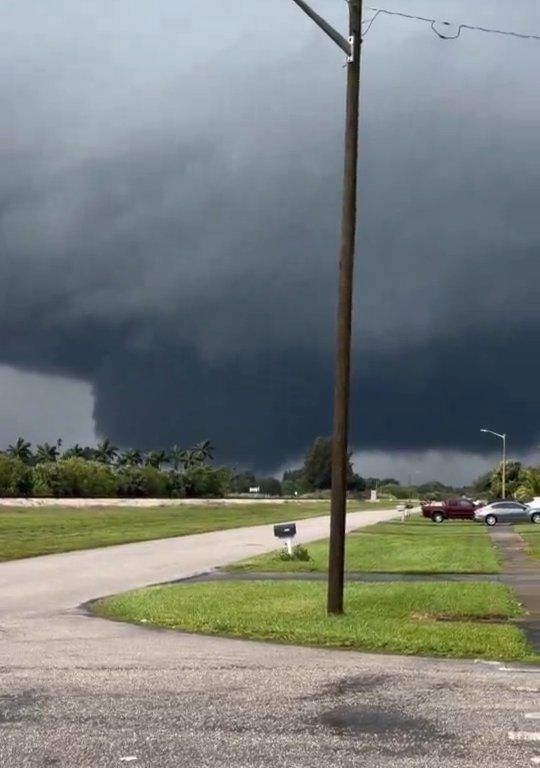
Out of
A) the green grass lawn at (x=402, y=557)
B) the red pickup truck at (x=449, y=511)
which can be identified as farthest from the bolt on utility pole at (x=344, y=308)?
the red pickup truck at (x=449, y=511)

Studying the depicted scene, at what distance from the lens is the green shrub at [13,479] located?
108 metres

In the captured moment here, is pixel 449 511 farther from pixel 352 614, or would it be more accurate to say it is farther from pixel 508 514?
pixel 352 614

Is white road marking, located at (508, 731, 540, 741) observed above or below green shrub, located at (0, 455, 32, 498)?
below

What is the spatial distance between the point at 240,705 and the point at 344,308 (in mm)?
7494

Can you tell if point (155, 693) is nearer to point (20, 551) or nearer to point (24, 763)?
point (24, 763)

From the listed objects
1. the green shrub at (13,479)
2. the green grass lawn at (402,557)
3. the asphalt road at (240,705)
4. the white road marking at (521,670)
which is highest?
the green shrub at (13,479)

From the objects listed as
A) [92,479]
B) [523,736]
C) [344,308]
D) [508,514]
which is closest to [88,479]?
[92,479]

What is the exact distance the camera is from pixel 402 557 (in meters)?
29.6

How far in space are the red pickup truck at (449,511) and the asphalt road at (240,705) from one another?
55.7 m

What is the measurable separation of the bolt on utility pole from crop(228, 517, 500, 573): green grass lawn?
32.2 ft

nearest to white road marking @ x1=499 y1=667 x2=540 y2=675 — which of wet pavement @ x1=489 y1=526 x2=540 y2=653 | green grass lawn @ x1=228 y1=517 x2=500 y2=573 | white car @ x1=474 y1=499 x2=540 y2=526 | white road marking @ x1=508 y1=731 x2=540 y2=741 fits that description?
wet pavement @ x1=489 y1=526 x2=540 y2=653

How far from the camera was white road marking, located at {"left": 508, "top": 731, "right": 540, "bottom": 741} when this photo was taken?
750cm

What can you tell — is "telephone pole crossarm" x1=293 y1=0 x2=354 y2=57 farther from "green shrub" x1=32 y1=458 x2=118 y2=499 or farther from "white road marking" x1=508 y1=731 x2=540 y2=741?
"green shrub" x1=32 y1=458 x2=118 y2=499

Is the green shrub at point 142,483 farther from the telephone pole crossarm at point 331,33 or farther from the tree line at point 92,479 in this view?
the telephone pole crossarm at point 331,33
